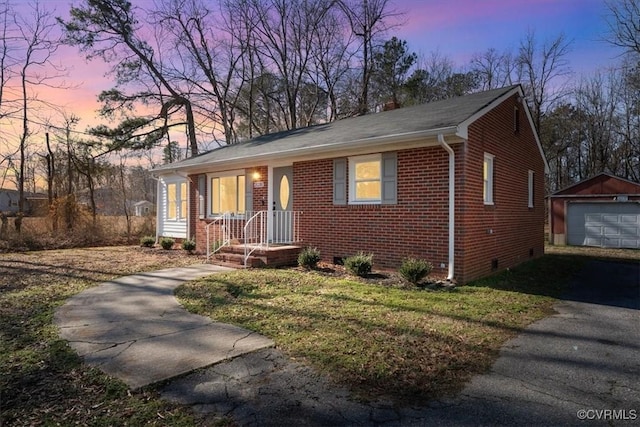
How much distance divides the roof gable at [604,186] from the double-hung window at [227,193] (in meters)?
15.7

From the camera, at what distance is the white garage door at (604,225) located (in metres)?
16.4

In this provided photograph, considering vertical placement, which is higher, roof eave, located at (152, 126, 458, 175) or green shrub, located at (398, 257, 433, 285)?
roof eave, located at (152, 126, 458, 175)

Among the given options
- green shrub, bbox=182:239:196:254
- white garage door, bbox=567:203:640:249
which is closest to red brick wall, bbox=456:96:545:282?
white garage door, bbox=567:203:640:249

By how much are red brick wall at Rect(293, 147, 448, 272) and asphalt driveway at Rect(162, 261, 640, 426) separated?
3.43 m

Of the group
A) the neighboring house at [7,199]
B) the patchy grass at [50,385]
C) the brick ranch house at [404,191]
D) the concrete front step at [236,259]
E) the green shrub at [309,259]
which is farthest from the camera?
the neighboring house at [7,199]

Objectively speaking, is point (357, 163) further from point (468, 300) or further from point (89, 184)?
point (89, 184)

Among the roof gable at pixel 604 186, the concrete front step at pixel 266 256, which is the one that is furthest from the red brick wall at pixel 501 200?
the roof gable at pixel 604 186

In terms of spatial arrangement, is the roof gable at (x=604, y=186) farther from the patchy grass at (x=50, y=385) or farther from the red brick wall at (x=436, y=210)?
the patchy grass at (x=50, y=385)

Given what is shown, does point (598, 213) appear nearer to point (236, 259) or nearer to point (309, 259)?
point (309, 259)

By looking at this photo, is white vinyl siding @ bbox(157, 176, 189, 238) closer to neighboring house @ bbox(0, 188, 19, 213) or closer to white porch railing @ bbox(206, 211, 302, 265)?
white porch railing @ bbox(206, 211, 302, 265)

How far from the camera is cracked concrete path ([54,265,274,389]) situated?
3.54 m

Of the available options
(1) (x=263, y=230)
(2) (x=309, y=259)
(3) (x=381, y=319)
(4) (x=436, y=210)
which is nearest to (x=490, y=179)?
(4) (x=436, y=210)

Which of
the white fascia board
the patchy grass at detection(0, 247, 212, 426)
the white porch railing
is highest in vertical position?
the white fascia board

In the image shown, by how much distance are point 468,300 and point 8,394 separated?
5.82m
